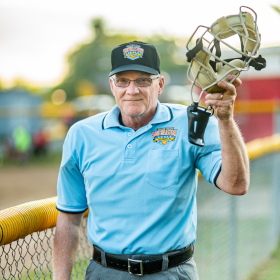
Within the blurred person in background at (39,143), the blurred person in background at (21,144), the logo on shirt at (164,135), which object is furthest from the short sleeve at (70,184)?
the blurred person in background at (39,143)

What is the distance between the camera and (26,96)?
21859 millimetres

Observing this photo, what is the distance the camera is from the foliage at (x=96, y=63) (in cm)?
4662

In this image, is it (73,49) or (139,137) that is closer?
(139,137)

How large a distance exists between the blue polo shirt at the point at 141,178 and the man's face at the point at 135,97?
0.08 meters

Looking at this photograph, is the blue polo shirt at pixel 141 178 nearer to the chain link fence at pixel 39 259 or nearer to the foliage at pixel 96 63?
the chain link fence at pixel 39 259

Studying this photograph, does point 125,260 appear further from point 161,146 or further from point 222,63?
point 222,63

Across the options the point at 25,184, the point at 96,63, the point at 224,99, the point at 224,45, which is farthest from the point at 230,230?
the point at 96,63

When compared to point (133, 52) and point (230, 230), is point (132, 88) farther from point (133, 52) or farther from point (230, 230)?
point (230, 230)

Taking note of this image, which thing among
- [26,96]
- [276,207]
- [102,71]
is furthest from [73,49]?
[276,207]

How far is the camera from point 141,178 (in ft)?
6.28

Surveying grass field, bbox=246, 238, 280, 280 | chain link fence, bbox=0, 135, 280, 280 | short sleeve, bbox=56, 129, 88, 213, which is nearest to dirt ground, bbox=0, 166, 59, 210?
chain link fence, bbox=0, 135, 280, 280

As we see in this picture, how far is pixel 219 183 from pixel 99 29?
55.3 metres

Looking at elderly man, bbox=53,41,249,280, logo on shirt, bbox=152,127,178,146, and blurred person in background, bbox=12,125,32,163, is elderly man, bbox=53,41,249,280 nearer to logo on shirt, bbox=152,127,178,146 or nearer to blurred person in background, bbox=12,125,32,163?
logo on shirt, bbox=152,127,178,146

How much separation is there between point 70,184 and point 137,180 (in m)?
0.42
